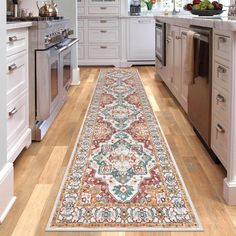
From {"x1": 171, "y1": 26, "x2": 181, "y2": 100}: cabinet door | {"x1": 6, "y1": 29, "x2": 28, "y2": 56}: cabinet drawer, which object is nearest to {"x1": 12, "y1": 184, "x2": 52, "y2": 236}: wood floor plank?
{"x1": 6, "y1": 29, "x2": 28, "y2": 56}: cabinet drawer

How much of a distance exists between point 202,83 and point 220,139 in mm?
582

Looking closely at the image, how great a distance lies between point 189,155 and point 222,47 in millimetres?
826

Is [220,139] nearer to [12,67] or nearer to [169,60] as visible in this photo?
[12,67]

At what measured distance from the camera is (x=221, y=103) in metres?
2.31

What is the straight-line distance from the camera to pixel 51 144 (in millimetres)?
3102

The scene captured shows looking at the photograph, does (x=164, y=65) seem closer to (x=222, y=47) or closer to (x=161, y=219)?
(x=222, y=47)

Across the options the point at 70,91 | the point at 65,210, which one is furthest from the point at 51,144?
the point at 70,91

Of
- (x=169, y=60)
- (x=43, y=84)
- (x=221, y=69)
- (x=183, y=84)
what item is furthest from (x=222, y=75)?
(x=169, y=60)

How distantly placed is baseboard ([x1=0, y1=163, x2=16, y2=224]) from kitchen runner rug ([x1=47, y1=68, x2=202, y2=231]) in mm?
210

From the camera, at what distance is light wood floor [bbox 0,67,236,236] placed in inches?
72.5

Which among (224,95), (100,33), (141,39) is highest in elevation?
(100,33)

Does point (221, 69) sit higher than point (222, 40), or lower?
lower

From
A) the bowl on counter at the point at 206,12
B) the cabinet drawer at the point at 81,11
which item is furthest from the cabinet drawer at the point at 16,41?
the cabinet drawer at the point at 81,11

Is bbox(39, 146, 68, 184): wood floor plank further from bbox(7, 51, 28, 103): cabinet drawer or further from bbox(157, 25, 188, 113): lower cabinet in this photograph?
bbox(157, 25, 188, 113): lower cabinet
